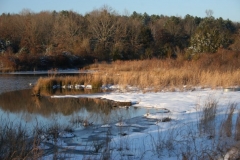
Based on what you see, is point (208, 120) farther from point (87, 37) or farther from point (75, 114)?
point (87, 37)

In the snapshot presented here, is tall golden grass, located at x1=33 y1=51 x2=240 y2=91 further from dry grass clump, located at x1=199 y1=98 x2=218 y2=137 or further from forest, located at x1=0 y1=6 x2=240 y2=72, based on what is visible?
forest, located at x1=0 y1=6 x2=240 y2=72

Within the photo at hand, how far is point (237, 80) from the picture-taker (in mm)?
12734

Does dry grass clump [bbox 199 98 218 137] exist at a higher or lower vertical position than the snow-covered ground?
higher

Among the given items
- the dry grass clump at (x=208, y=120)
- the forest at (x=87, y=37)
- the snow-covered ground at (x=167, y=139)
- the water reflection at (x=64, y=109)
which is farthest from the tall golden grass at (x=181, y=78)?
the forest at (x=87, y=37)

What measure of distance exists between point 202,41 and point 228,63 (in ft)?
25.1

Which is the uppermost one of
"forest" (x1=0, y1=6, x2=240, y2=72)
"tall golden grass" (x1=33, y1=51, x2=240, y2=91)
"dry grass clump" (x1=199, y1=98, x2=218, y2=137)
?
"forest" (x1=0, y1=6, x2=240, y2=72)

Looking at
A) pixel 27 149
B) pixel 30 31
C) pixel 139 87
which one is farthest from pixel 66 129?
pixel 30 31

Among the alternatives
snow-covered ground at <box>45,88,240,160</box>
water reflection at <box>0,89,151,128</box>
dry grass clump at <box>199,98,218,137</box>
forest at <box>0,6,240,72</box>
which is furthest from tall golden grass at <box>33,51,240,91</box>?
forest at <box>0,6,240,72</box>

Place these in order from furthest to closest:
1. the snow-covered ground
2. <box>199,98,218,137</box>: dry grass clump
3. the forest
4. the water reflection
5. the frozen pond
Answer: the forest
the water reflection
the frozen pond
<box>199,98,218,137</box>: dry grass clump
the snow-covered ground

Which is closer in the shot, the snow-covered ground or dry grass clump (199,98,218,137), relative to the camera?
the snow-covered ground

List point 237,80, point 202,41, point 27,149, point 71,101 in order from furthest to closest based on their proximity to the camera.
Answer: point 202,41 < point 237,80 < point 71,101 < point 27,149

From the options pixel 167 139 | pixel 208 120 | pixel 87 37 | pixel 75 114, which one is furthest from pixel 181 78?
pixel 87 37

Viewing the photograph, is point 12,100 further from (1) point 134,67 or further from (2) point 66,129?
(1) point 134,67

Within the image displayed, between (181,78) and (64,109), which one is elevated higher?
(181,78)
